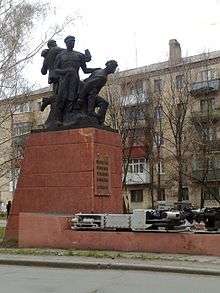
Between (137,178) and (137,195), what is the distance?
2241 mm

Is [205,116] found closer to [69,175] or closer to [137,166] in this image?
[137,166]

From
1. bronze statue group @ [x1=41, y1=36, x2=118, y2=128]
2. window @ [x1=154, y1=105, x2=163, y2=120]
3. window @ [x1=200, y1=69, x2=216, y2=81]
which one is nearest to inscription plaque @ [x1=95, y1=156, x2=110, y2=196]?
bronze statue group @ [x1=41, y1=36, x2=118, y2=128]

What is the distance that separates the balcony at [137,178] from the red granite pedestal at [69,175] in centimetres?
4181

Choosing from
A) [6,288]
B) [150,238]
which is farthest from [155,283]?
[150,238]

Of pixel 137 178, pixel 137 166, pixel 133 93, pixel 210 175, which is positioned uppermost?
pixel 133 93

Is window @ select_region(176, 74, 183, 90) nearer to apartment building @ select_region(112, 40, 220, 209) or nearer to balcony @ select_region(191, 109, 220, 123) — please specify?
apartment building @ select_region(112, 40, 220, 209)

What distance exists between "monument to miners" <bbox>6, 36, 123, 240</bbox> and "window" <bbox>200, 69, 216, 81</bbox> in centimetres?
3072

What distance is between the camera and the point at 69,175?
639 inches

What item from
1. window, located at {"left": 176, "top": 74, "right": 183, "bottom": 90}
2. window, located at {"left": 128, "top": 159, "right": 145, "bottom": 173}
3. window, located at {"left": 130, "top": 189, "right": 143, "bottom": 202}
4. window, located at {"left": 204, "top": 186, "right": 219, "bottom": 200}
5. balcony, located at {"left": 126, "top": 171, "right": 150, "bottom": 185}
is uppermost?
window, located at {"left": 176, "top": 74, "right": 183, "bottom": 90}

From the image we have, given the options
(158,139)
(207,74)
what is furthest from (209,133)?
(207,74)

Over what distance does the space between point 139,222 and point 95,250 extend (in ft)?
4.31

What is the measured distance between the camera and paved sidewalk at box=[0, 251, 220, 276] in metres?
11.3

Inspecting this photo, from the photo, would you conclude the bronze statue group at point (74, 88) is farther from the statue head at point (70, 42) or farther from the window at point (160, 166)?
the window at point (160, 166)

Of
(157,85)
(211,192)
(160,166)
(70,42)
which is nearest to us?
(70,42)
